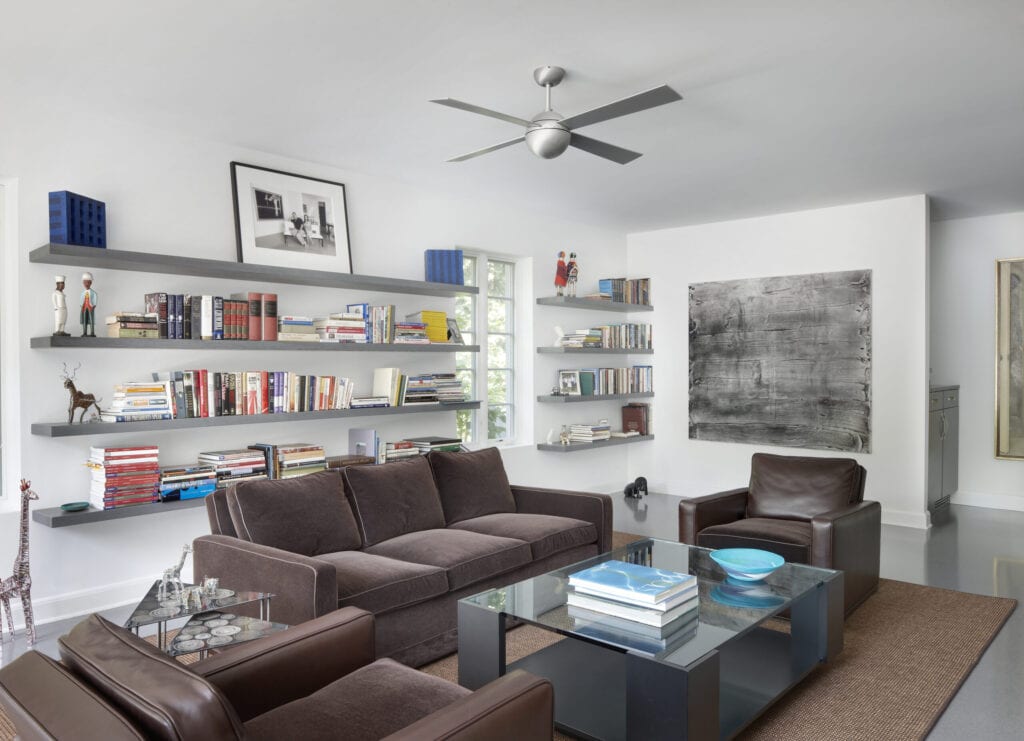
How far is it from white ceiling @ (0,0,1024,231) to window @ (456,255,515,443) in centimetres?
122

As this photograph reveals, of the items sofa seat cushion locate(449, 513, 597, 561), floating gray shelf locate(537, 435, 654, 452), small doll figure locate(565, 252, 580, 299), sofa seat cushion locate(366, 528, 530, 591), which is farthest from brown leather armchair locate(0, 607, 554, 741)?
small doll figure locate(565, 252, 580, 299)

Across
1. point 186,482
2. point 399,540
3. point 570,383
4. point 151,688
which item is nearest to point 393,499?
point 399,540

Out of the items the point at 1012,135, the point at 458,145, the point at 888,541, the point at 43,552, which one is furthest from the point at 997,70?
the point at 43,552

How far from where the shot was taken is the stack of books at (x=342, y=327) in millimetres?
4777

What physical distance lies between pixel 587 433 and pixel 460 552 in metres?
3.52

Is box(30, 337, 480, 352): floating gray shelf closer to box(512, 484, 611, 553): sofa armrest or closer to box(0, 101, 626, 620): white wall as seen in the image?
box(0, 101, 626, 620): white wall

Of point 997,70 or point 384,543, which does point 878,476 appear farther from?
point 384,543

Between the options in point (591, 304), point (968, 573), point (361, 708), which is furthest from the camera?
point (591, 304)

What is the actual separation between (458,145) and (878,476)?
4457 mm

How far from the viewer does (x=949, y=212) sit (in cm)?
662

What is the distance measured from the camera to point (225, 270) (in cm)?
426

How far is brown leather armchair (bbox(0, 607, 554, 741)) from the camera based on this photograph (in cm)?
125

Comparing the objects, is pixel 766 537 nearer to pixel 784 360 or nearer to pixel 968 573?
pixel 968 573

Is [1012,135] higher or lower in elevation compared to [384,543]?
higher
